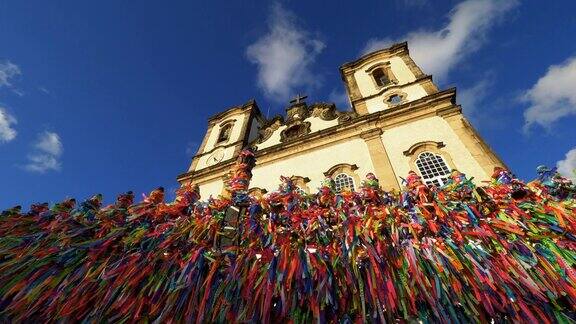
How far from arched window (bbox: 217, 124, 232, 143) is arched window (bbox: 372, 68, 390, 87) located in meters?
11.7

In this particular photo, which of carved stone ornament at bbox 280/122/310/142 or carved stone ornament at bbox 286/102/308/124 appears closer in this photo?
carved stone ornament at bbox 280/122/310/142

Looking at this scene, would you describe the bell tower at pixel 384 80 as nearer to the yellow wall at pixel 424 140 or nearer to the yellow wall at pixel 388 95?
the yellow wall at pixel 388 95

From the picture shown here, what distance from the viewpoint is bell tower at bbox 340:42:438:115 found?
15.4m

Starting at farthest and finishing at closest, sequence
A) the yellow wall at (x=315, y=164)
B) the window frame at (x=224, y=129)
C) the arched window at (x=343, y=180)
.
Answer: the window frame at (x=224, y=129)
the yellow wall at (x=315, y=164)
the arched window at (x=343, y=180)

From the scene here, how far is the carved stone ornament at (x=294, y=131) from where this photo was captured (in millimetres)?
17047

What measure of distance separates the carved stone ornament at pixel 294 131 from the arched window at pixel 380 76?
5973mm

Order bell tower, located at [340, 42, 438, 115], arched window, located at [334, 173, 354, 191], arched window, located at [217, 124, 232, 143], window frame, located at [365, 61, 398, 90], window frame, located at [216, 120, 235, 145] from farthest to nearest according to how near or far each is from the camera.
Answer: arched window, located at [217, 124, 232, 143] → window frame, located at [216, 120, 235, 145] → window frame, located at [365, 61, 398, 90] → bell tower, located at [340, 42, 438, 115] → arched window, located at [334, 173, 354, 191]

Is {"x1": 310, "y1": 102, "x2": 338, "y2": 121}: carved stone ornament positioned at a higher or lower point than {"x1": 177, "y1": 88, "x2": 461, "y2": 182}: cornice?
higher

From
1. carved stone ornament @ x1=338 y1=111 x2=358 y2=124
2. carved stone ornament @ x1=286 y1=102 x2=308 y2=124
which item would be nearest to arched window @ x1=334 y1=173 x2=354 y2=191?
carved stone ornament @ x1=338 y1=111 x2=358 y2=124

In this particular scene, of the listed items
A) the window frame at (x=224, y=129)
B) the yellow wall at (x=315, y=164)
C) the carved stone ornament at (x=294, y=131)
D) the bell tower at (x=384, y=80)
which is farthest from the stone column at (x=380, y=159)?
the window frame at (x=224, y=129)

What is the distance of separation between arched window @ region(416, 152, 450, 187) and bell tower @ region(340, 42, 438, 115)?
13.0 feet

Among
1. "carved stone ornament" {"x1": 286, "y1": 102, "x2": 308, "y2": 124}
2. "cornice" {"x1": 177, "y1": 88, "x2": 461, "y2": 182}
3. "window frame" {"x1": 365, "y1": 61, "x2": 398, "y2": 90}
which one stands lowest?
"cornice" {"x1": 177, "y1": 88, "x2": 461, "y2": 182}

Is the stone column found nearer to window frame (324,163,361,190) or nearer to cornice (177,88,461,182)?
cornice (177,88,461,182)

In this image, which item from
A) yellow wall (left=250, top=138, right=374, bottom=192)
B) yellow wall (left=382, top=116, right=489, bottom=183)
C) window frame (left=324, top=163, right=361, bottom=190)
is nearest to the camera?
yellow wall (left=382, top=116, right=489, bottom=183)
